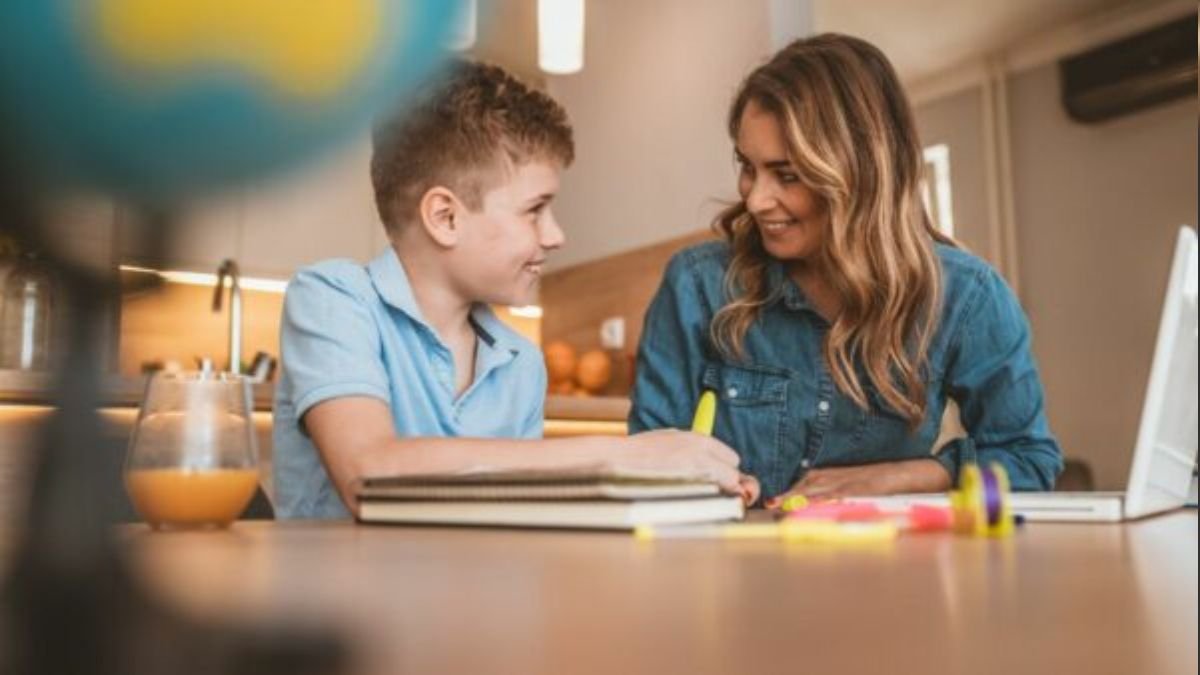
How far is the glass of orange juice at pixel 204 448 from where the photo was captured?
0.42 m

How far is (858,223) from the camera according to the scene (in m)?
1.11

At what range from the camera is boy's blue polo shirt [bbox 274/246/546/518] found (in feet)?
2.60

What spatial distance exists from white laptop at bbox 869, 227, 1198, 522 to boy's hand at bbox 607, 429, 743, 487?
0.27 feet

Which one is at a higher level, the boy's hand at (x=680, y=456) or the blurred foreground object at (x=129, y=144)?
the blurred foreground object at (x=129, y=144)

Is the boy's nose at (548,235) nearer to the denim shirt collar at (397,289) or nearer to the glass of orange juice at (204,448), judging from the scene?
the denim shirt collar at (397,289)

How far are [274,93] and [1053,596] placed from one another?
15 cm

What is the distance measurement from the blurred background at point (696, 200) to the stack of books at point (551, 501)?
10 cm

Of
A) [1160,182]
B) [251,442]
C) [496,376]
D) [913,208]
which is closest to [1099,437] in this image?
[1160,182]

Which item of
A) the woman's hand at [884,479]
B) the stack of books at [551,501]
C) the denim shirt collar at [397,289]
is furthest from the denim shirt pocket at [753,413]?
the stack of books at [551,501]

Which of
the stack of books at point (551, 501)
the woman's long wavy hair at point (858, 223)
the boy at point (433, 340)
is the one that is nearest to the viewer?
the stack of books at point (551, 501)

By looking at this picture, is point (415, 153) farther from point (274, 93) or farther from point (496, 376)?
point (496, 376)

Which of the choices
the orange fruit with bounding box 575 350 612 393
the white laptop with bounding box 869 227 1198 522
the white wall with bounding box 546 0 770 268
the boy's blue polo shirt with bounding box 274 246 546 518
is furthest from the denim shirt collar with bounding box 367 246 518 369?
the orange fruit with bounding box 575 350 612 393

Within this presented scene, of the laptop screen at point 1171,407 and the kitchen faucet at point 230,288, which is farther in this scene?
the laptop screen at point 1171,407

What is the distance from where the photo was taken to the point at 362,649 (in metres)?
0.10
